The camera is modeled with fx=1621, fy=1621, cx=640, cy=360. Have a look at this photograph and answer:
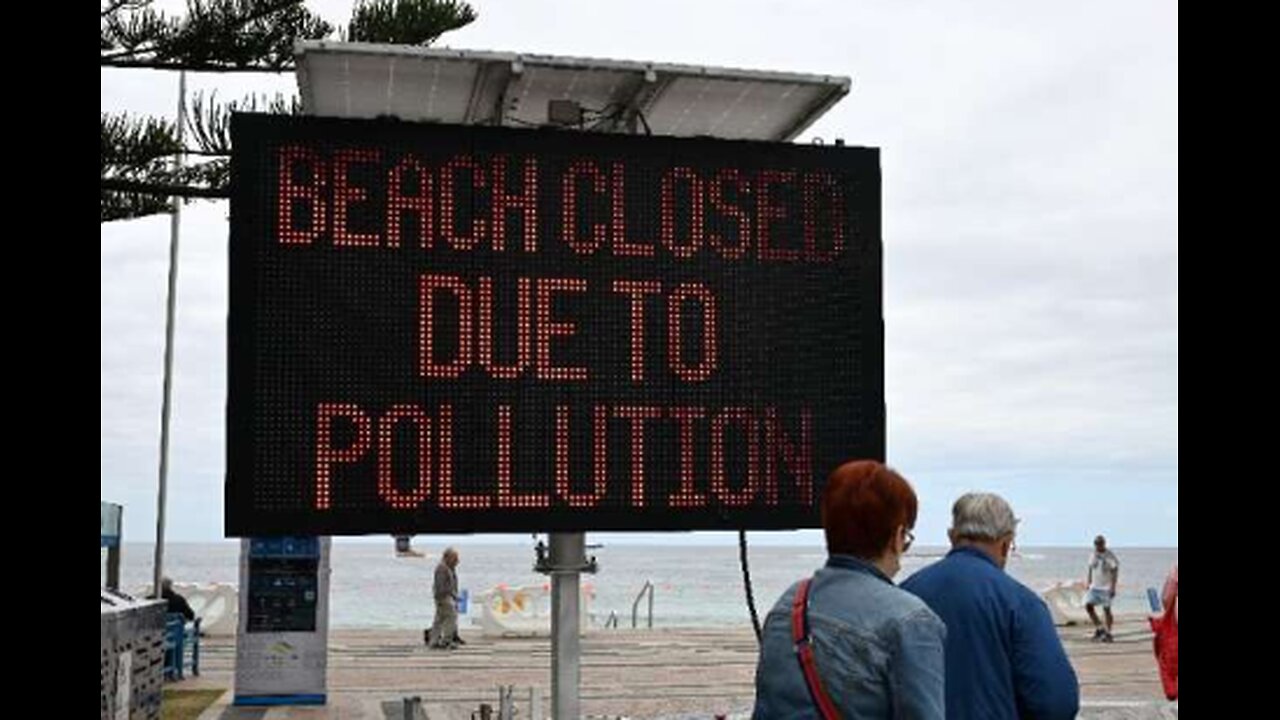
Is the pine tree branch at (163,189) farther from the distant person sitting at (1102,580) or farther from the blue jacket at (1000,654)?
the distant person sitting at (1102,580)

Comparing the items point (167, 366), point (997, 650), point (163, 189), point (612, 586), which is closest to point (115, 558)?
point (163, 189)

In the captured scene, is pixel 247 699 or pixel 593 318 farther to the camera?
pixel 247 699

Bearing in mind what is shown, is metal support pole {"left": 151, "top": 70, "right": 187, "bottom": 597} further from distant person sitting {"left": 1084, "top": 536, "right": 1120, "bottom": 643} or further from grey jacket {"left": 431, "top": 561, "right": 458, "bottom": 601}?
distant person sitting {"left": 1084, "top": 536, "right": 1120, "bottom": 643}

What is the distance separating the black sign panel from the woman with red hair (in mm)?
3038

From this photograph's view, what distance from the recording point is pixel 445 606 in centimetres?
2700

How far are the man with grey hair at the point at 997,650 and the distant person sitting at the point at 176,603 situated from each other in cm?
1746

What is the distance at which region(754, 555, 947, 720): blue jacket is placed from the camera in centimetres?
412

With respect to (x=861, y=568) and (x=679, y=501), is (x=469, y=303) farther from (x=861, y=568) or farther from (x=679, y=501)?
(x=861, y=568)

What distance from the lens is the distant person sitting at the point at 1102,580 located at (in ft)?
82.0

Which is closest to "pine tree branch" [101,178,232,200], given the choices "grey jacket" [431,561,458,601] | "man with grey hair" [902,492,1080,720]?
"grey jacket" [431,561,458,601]

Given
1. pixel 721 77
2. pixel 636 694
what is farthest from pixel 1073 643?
pixel 721 77

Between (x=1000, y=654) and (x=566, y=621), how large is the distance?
3.28 meters
